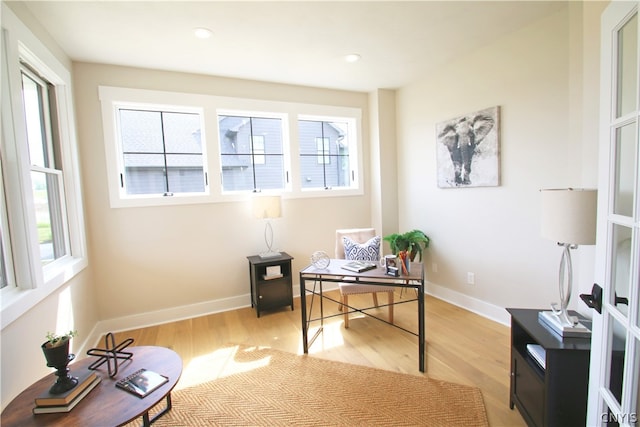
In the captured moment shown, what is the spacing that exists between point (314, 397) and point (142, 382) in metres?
1.07

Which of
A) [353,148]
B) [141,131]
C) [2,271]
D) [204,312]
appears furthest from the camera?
[353,148]

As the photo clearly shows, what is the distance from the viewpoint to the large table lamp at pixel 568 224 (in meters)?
1.44

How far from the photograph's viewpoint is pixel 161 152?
3.16m

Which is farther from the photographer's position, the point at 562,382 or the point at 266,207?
the point at 266,207

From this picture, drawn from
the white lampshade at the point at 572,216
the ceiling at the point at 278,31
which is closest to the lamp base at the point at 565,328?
the white lampshade at the point at 572,216

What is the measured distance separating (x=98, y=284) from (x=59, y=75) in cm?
192

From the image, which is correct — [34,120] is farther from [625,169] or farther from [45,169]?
[625,169]

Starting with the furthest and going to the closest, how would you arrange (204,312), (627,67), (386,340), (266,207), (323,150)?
(323,150), (204,312), (266,207), (386,340), (627,67)

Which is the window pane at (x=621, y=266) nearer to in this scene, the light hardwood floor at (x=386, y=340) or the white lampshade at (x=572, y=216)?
the white lampshade at (x=572, y=216)

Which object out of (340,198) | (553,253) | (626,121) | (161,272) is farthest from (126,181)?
(553,253)

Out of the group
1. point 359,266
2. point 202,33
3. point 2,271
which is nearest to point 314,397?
point 359,266

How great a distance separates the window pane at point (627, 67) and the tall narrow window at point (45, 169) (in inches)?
127

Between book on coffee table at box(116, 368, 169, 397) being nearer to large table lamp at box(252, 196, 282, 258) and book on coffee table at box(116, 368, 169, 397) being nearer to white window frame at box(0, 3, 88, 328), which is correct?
white window frame at box(0, 3, 88, 328)

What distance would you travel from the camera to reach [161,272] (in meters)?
3.14
